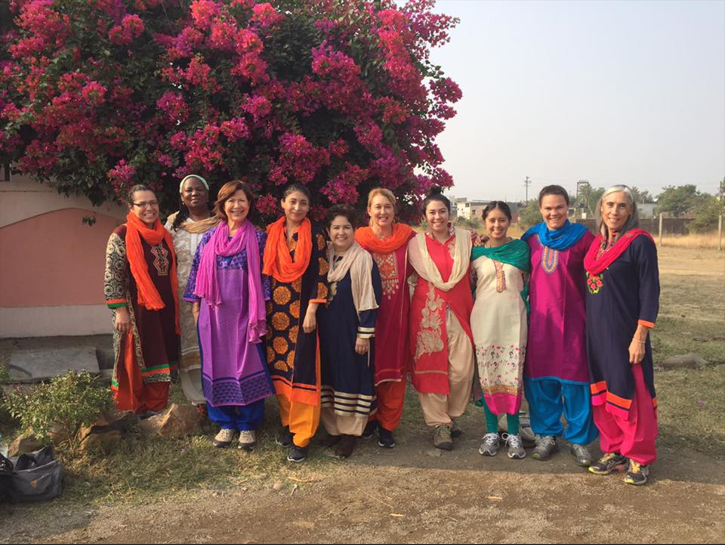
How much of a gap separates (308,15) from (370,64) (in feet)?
2.92

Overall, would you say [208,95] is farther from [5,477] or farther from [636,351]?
[636,351]

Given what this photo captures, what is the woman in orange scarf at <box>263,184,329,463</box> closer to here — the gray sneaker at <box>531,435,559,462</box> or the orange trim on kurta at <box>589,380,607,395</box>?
the gray sneaker at <box>531,435,559,462</box>

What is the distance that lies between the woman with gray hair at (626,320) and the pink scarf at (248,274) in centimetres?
205

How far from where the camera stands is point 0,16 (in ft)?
19.5

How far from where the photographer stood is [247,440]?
4086mm

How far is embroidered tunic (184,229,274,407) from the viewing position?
3.96m

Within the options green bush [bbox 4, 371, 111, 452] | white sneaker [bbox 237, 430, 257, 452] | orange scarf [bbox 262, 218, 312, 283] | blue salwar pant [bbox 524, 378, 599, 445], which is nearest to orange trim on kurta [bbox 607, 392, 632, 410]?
blue salwar pant [bbox 524, 378, 599, 445]

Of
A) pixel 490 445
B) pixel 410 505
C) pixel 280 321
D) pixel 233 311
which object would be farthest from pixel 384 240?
pixel 410 505

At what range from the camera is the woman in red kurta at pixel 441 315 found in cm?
400

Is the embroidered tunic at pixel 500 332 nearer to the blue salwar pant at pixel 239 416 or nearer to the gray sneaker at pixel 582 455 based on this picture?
the gray sneaker at pixel 582 455

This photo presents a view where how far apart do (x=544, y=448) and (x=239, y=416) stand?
204cm

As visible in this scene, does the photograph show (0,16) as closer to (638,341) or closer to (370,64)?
(370,64)

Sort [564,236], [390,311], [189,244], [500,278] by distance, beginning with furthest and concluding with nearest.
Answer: [189,244], [390,311], [500,278], [564,236]

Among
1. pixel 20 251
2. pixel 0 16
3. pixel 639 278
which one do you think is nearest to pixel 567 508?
pixel 639 278
